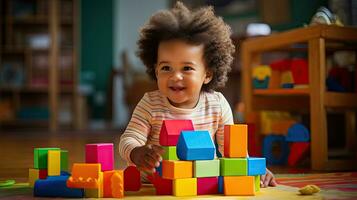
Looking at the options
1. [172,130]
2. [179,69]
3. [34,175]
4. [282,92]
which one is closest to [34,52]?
[282,92]

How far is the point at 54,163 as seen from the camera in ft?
3.78

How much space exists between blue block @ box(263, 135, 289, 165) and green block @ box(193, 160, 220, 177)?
2.82 ft

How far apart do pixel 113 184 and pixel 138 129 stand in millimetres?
205

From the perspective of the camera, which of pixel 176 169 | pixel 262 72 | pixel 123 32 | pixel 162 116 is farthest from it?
pixel 123 32

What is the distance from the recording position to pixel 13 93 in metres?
4.95

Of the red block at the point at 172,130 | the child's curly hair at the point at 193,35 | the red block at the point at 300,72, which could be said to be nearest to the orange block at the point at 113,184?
the red block at the point at 172,130

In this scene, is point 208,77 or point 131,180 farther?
point 208,77

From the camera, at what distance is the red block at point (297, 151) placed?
1780mm

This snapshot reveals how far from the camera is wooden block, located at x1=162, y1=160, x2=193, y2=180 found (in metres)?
0.99

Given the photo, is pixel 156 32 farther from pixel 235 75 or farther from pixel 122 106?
pixel 122 106

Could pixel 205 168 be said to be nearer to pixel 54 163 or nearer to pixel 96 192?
pixel 96 192

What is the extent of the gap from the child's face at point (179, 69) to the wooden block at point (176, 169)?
21cm

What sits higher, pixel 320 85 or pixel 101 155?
pixel 320 85

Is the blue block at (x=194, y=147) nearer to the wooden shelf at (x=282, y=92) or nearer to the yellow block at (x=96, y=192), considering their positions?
the yellow block at (x=96, y=192)
